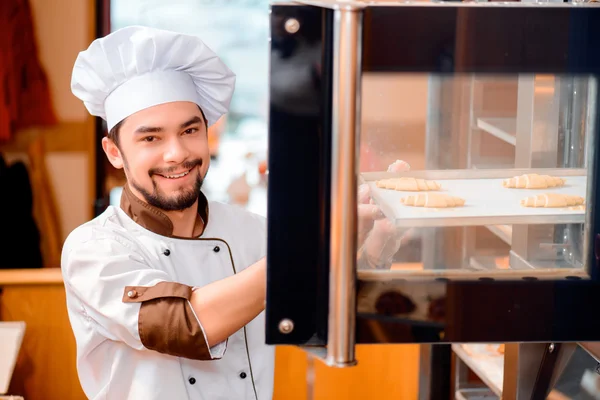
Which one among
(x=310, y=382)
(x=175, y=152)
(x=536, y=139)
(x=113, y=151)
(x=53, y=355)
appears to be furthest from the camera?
(x=310, y=382)

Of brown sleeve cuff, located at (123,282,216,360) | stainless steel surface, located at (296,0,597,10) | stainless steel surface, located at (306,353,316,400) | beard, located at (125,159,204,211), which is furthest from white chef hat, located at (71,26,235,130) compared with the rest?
stainless steel surface, located at (306,353,316,400)

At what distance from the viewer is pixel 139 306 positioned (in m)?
1.46

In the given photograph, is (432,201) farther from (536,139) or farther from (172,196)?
(172,196)

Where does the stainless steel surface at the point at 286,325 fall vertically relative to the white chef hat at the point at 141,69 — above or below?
below

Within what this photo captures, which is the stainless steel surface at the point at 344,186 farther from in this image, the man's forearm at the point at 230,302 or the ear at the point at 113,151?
the ear at the point at 113,151

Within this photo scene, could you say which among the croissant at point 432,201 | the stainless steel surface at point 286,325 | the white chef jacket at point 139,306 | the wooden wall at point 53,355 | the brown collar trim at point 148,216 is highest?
the croissant at point 432,201

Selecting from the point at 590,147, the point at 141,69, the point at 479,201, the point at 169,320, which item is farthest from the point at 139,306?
the point at 590,147

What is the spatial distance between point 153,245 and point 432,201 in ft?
2.73

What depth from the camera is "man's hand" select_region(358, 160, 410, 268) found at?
91cm

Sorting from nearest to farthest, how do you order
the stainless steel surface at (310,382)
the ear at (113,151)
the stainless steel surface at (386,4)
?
the stainless steel surface at (386,4), the ear at (113,151), the stainless steel surface at (310,382)

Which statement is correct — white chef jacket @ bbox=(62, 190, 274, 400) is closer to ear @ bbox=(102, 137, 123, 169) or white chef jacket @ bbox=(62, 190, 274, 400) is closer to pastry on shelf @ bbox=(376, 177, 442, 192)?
ear @ bbox=(102, 137, 123, 169)

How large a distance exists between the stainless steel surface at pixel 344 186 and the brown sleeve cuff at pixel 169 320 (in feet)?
1.79

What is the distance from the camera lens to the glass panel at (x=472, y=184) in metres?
0.91

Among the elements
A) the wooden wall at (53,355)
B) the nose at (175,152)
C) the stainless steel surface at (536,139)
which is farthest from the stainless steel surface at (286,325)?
the wooden wall at (53,355)
